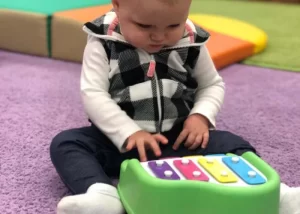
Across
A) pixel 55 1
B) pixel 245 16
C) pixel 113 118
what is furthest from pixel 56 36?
pixel 245 16

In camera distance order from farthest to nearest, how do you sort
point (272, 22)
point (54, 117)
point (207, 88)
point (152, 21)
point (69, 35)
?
point (272, 22) → point (69, 35) → point (54, 117) → point (207, 88) → point (152, 21)

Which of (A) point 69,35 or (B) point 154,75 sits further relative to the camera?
(A) point 69,35

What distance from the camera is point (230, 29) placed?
1.78m

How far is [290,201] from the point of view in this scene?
2.18 feet

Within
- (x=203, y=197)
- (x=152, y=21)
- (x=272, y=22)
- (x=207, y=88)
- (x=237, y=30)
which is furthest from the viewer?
(x=272, y=22)

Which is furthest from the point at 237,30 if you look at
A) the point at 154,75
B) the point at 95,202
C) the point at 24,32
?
the point at 95,202

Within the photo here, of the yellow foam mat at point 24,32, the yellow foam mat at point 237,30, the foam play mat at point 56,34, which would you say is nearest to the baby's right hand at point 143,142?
the foam play mat at point 56,34

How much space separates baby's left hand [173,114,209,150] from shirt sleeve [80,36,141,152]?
77 millimetres

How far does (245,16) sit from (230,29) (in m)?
0.72

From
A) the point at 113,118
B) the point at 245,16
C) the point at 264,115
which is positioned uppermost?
the point at 113,118

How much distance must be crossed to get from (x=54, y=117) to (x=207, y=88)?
14.6 inches

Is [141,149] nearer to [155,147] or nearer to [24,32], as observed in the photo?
[155,147]

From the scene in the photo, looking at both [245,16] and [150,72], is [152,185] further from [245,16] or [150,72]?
[245,16]

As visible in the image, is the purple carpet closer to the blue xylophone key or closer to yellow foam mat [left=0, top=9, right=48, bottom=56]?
yellow foam mat [left=0, top=9, right=48, bottom=56]
